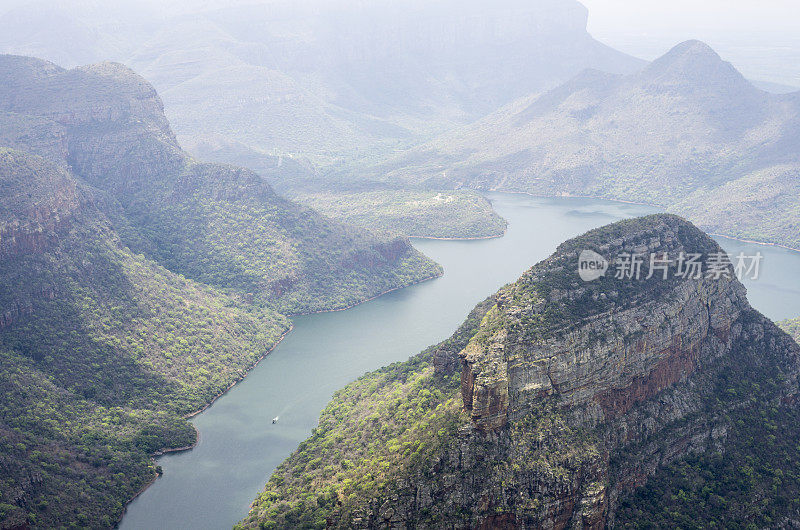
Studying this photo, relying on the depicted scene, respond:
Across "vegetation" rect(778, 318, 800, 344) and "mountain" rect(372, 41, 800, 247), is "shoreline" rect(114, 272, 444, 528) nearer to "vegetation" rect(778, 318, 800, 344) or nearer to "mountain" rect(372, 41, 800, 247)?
"vegetation" rect(778, 318, 800, 344)

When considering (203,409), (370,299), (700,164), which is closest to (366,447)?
(203,409)

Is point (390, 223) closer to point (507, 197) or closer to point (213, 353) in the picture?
point (507, 197)

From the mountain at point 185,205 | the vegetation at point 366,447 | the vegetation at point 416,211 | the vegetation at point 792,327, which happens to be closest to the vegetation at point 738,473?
the vegetation at point 366,447

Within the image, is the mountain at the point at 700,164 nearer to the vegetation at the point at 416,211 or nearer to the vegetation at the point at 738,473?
the vegetation at the point at 416,211

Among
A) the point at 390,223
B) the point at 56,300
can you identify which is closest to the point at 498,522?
the point at 56,300

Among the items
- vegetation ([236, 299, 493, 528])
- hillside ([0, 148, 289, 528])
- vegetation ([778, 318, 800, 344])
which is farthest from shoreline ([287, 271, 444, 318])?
vegetation ([778, 318, 800, 344])

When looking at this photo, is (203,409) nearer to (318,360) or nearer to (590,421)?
(318,360)

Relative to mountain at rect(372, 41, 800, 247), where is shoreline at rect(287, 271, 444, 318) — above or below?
below
